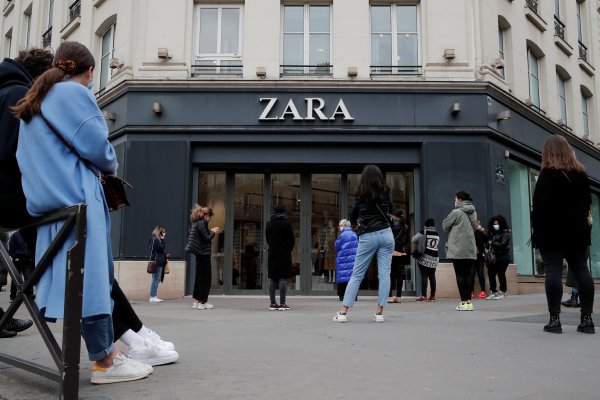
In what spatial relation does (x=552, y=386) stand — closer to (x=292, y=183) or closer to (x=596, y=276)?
(x=292, y=183)

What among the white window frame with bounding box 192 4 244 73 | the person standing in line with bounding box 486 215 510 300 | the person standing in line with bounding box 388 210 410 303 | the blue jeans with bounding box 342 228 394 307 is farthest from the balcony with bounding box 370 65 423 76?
the blue jeans with bounding box 342 228 394 307

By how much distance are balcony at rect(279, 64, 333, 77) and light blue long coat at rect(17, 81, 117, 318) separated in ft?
35.9

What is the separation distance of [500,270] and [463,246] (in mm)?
3478

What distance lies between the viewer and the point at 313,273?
1338 centimetres

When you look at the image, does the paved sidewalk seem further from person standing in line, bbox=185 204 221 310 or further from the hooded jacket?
person standing in line, bbox=185 204 221 310

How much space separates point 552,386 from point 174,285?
1008 cm

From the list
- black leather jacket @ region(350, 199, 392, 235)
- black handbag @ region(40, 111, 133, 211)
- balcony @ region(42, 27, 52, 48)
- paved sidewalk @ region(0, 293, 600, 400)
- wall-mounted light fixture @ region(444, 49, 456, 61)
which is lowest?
paved sidewalk @ region(0, 293, 600, 400)

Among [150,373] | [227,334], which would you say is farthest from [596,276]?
[150,373]

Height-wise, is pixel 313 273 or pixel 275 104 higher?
pixel 275 104

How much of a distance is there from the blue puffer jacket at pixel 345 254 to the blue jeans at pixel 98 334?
8.53 m

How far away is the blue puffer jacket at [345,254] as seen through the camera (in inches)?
449

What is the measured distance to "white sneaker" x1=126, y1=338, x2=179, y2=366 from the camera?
3596 mm

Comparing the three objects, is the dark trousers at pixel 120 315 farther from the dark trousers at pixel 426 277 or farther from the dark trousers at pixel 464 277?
the dark trousers at pixel 426 277

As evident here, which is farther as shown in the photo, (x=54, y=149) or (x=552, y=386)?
(x=552, y=386)
